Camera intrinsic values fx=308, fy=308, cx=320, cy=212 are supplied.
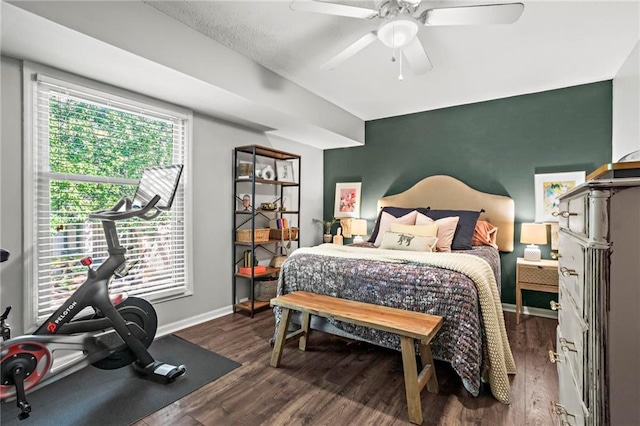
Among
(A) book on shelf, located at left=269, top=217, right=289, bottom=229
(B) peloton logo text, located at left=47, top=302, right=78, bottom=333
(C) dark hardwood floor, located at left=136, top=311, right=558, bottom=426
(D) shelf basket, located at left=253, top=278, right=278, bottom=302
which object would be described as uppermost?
(A) book on shelf, located at left=269, top=217, right=289, bottom=229

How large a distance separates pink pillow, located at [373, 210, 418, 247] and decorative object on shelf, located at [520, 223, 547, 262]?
1.17 meters

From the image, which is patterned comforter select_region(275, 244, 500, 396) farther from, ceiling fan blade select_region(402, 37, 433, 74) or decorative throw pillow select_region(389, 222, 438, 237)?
ceiling fan blade select_region(402, 37, 433, 74)

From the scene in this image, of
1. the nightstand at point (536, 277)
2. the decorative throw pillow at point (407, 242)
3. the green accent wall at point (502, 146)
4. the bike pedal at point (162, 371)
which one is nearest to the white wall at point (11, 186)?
the bike pedal at point (162, 371)

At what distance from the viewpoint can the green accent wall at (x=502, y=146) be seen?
335 centimetres

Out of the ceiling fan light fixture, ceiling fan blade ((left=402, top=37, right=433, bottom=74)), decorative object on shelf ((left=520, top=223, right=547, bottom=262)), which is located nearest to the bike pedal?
the ceiling fan light fixture

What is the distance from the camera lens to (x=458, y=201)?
3.97 metres

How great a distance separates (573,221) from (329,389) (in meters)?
1.71

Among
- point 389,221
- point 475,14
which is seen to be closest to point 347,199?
point 389,221

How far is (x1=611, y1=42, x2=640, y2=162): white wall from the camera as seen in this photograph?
2557mm

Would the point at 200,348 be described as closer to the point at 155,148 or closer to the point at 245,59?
the point at 155,148

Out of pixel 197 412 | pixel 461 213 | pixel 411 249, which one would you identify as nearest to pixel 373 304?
pixel 411 249

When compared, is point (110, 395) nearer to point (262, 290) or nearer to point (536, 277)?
point (262, 290)

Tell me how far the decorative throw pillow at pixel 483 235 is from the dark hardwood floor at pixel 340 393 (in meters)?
1.09

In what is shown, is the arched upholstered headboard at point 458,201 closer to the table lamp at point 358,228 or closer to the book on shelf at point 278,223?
the table lamp at point 358,228
